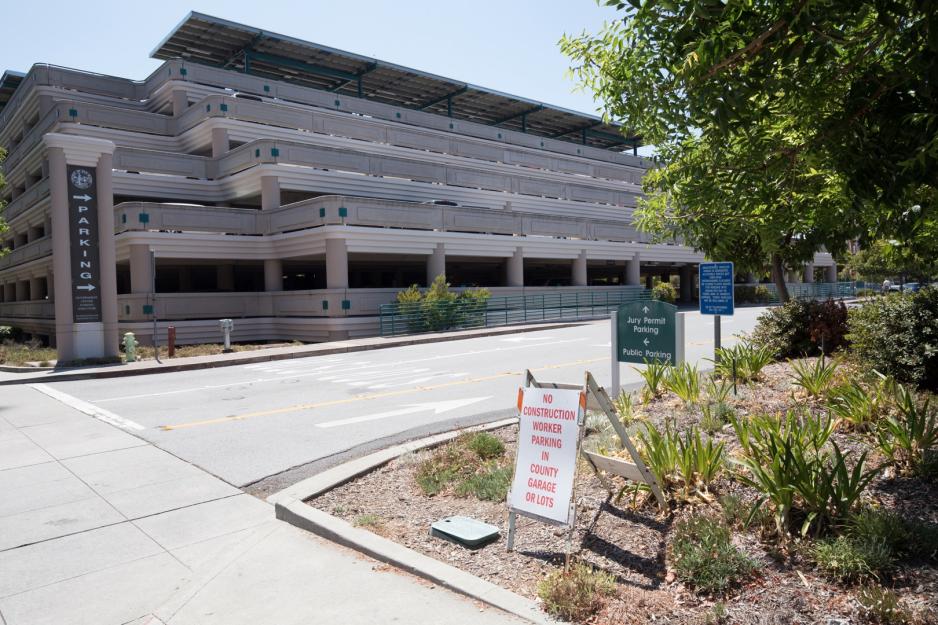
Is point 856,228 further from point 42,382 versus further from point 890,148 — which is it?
point 42,382

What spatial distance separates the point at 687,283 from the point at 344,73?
30618mm

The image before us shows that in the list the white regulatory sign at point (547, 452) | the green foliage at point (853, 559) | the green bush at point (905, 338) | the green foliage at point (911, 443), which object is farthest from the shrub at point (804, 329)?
the green foliage at point (853, 559)

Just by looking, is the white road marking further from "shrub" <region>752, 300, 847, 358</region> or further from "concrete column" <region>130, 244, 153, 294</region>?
"concrete column" <region>130, 244, 153, 294</region>

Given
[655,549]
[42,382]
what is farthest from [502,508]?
[42,382]

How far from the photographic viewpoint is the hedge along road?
8844mm

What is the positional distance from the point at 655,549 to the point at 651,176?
4.19 metres

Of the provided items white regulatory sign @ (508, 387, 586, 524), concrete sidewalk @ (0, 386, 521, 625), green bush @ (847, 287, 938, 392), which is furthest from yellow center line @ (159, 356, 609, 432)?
green bush @ (847, 287, 938, 392)

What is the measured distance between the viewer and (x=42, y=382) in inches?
669

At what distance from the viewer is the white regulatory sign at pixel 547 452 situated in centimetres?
471

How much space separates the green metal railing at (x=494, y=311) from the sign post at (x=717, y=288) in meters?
18.5

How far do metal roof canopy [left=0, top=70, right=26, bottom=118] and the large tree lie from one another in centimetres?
5222

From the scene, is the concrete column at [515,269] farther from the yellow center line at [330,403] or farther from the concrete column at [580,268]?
the yellow center line at [330,403]

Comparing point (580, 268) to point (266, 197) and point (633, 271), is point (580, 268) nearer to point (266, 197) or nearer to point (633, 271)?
point (633, 271)

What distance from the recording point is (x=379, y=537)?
17.0 feet
